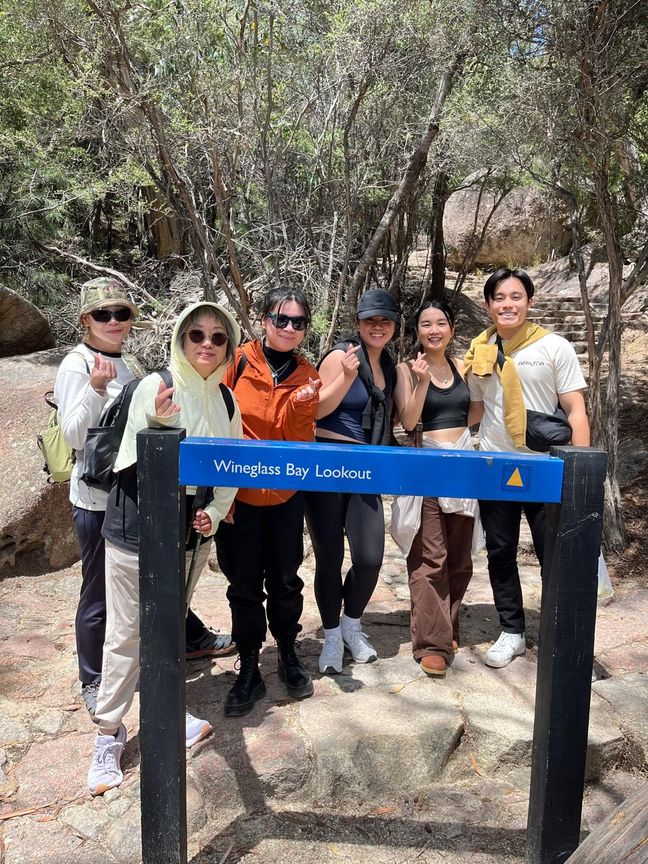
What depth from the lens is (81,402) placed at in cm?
309

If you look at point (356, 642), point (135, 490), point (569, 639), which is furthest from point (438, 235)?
point (569, 639)

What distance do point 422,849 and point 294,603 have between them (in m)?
1.17

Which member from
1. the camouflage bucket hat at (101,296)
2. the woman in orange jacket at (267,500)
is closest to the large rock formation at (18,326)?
the camouflage bucket hat at (101,296)

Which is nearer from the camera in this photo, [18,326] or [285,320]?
[285,320]

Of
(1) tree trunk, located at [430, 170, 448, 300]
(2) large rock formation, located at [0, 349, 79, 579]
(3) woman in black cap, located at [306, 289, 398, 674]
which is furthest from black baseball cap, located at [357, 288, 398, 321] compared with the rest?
(1) tree trunk, located at [430, 170, 448, 300]

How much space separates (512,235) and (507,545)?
54.3 ft

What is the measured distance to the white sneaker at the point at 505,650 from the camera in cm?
395

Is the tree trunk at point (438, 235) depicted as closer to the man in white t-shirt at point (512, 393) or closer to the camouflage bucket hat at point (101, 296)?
the man in white t-shirt at point (512, 393)

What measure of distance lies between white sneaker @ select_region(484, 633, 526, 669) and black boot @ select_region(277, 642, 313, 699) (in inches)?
39.3

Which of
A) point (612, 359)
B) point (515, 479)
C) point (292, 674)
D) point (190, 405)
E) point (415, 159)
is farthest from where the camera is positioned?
point (415, 159)

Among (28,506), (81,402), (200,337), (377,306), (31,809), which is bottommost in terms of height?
(31,809)

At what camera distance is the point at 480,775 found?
3291 mm

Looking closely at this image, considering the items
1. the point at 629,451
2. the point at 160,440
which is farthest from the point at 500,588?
the point at 629,451

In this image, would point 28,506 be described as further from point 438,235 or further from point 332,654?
point 438,235
